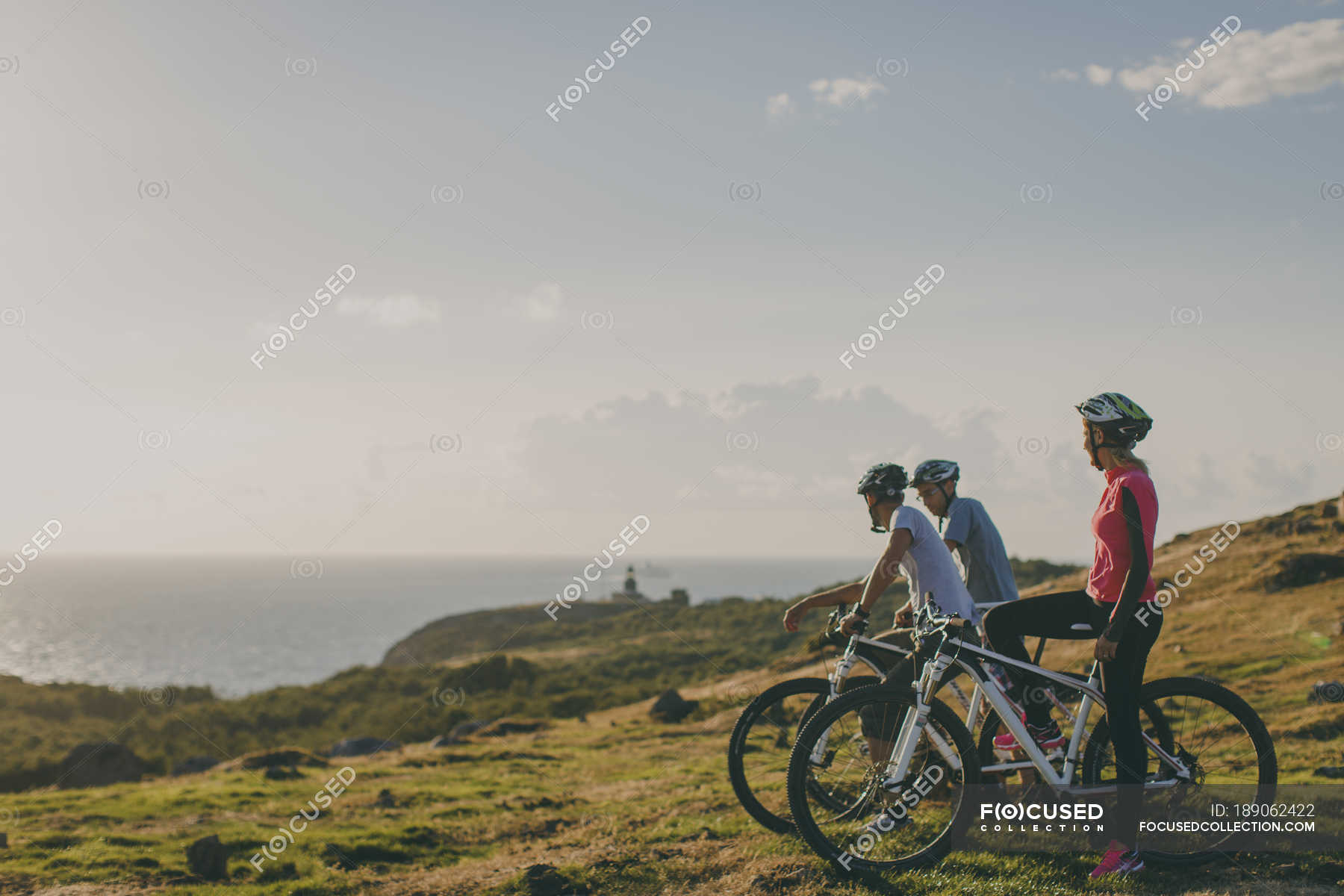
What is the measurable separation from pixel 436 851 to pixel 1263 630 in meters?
20.2

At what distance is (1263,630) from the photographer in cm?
Answer: 2073

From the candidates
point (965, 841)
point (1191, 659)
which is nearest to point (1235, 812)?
point (965, 841)

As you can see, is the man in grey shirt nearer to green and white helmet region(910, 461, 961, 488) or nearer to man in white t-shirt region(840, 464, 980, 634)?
green and white helmet region(910, 461, 961, 488)

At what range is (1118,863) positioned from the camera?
5.20 metres

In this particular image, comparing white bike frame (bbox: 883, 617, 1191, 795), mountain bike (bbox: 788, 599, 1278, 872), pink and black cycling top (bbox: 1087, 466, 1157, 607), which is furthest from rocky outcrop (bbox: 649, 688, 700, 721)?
pink and black cycling top (bbox: 1087, 466, 1157, 607)

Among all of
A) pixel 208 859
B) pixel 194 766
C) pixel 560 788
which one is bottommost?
pixel 560 788

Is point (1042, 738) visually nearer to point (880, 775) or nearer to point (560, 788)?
point (880, 775)

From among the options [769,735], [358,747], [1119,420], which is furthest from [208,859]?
[358,747]

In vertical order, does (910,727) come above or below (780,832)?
above

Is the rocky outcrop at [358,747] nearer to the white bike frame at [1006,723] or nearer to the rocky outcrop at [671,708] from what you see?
the rocky outcrop at [671,708]

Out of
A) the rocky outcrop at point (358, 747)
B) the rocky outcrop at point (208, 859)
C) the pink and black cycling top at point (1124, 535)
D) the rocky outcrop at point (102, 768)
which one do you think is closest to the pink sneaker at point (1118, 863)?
the pink and black cycling top at point (1124, 535)

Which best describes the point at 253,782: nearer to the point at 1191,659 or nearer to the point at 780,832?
the point at 780,832

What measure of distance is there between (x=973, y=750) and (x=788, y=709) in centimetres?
182

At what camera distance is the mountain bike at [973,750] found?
5.41 m
